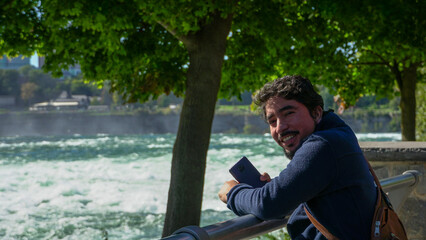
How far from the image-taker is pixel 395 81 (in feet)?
44.8

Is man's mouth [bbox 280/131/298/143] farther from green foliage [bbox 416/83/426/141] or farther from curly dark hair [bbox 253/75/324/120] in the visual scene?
green foliage [bbox 416/83/426/141]

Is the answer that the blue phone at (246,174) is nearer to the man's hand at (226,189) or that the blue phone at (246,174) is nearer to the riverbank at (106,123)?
the man's hand at (226,189)

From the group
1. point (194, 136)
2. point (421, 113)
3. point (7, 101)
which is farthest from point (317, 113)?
point (7, 101)

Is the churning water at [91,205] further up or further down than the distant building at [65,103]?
further down

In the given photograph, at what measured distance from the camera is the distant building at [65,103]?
12712cm

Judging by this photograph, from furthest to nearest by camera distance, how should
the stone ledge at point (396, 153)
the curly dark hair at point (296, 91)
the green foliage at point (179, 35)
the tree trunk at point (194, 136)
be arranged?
the tree trunk at point (194, 136), the green foliage at point (179, 35), the stone ledge at point (396, 153), the curly dark hair at point (296, 91)

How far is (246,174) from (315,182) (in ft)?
1.49

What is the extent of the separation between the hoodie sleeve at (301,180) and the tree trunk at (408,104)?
1058cm

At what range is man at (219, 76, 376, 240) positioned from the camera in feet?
5.38

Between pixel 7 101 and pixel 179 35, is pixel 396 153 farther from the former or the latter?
pixel 7 101

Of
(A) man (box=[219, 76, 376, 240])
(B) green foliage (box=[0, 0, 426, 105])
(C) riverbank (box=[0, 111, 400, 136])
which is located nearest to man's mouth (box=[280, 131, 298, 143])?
(A) man (box=[219, 76, 376, 240])

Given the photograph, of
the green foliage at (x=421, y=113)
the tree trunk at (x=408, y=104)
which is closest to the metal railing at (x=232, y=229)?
the tree trunk at (x=408, y=104)

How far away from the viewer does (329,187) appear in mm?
1664

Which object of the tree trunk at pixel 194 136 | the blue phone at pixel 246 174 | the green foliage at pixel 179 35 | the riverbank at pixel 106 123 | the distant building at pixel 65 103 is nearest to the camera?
the blue phone at pixel 246 174
